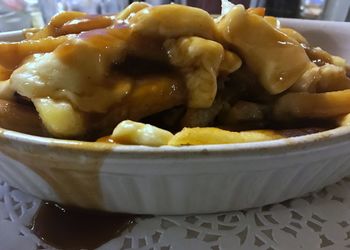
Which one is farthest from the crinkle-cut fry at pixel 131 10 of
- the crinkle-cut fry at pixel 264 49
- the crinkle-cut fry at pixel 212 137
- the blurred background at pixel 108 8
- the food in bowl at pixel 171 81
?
the blurred background at pixel 108 8

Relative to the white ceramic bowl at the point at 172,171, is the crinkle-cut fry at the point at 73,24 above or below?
above

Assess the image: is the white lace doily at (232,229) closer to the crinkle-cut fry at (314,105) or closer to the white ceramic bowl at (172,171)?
the white ceramic bowl at (172,171)

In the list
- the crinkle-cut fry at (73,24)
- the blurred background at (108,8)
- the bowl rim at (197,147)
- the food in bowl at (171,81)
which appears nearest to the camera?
the bowl rim at (197,147)

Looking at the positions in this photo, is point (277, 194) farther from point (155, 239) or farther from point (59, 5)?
point (59, 5)

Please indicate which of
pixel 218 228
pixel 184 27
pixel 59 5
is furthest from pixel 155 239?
pixel 59 5

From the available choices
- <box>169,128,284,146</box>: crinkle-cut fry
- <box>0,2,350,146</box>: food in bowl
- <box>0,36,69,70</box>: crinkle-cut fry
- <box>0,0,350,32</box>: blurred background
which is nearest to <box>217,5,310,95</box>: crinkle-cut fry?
<box>0,2,350,146</box>: food in bowl

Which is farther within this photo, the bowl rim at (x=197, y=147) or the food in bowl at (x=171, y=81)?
the food in bowl at (x=171, y=81)

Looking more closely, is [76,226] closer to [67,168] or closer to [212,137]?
[67,168]

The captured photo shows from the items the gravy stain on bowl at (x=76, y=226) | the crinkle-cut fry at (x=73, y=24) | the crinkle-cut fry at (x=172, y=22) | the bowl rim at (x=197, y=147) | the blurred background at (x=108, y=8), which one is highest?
the crinkle-cut fry at (x=172, y=22)
